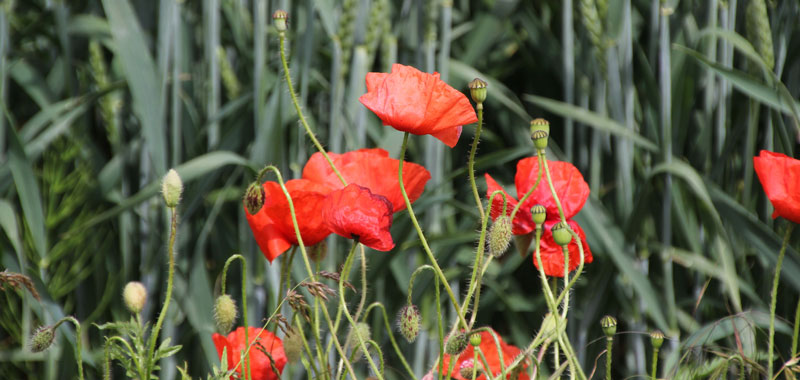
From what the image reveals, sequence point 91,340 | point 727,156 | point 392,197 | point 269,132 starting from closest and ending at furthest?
1. point 392,197
2. point 269,132
3. point 727,156
4. point 91,340

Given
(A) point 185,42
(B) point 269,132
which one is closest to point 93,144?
(A) point 185,42

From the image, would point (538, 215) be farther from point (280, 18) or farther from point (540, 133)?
point (280, 18)

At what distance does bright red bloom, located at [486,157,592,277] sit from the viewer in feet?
2.20

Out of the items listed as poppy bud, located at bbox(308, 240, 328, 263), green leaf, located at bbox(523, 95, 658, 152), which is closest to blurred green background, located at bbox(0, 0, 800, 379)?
green leaf, located at bbox(523, 95, 658, 152)

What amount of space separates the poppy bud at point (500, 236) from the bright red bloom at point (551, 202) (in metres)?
0.10

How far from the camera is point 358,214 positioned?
1.90 feet

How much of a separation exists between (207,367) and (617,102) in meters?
0.68

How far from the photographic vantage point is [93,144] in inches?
56.0

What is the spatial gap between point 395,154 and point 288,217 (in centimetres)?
59

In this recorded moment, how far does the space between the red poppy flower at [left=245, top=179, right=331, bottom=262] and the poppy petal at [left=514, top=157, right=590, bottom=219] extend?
0.52 feet

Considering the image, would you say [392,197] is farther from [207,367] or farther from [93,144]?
[93,144]

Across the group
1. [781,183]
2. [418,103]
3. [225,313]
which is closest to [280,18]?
[418,103]

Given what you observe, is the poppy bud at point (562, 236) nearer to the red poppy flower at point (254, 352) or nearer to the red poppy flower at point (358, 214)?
the red poppy flower at point (358, 214)

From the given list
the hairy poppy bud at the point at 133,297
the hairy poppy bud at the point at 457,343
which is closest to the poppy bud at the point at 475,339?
the hairy poppy bud at the point at 457,343
